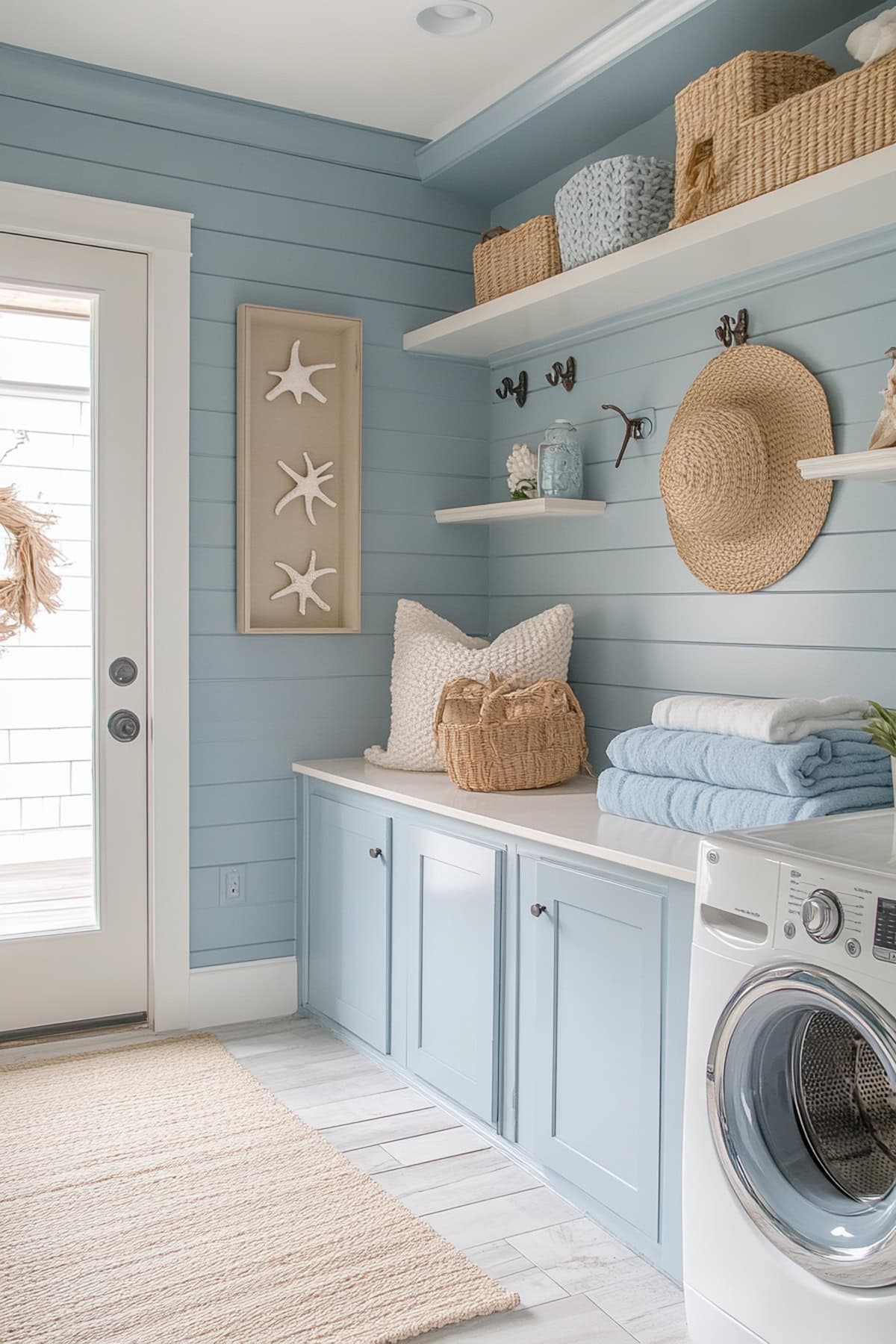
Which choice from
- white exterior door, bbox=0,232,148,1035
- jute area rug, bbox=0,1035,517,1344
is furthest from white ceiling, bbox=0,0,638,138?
jute area rug, bbox=0,1035,517,1344

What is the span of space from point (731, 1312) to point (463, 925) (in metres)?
1.05

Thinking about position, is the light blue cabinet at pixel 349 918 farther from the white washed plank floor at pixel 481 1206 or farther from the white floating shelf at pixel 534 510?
the white floating shelf at pixel 534 510

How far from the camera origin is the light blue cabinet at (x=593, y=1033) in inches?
82.6

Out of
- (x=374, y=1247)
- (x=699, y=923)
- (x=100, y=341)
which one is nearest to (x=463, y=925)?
(x=374, y=1247)

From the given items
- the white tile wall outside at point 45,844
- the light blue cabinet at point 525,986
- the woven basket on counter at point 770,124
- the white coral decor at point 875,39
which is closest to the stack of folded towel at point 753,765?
the light blue cabinet at point 525,986

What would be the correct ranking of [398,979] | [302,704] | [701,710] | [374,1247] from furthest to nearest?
[302,704] < [398,979] < [701,710] < [374,1247]

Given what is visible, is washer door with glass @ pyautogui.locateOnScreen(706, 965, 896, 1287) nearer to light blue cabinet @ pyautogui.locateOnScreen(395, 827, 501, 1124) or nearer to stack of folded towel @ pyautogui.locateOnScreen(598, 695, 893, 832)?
stack of folded towel @ pyautogui.locateOnScreen(598, 695, 893, 832)

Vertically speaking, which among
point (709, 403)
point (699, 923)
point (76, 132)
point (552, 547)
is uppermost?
point (76, 132)

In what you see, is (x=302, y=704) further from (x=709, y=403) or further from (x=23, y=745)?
(x=709, y=403)

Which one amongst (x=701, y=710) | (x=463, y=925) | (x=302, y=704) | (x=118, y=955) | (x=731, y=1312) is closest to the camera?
(x=731, y=1312)

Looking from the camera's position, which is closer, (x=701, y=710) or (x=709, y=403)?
(x=701, y=710)

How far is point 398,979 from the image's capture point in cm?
296

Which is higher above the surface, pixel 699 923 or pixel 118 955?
pixel 699 923

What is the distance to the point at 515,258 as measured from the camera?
3.17m
